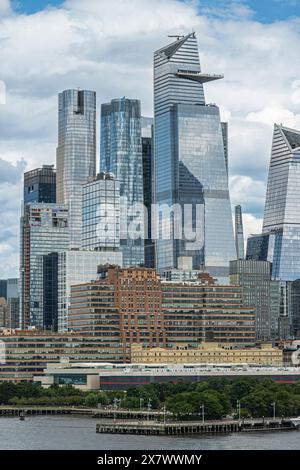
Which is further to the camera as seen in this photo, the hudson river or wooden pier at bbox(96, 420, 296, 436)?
wooden pier at bbox(96, 420, 296, 436)

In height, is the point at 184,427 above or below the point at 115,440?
above

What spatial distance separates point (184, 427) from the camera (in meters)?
162

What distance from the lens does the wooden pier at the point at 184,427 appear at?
161 meters

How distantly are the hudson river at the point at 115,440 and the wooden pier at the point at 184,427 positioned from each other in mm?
3057

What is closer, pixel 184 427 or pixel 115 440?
pixel 115 440

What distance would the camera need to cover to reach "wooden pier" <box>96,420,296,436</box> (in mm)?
160875

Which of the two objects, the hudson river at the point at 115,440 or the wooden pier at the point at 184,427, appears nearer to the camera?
the hudson river at the point at 115,440

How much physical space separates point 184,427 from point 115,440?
13707 millimetres

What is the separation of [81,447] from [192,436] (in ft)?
74.0

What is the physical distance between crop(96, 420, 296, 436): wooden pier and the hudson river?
306cm
